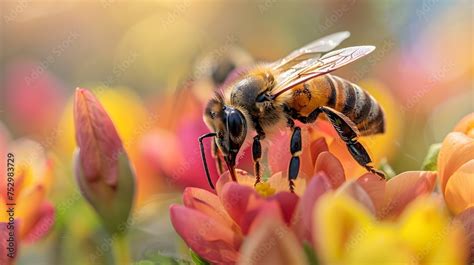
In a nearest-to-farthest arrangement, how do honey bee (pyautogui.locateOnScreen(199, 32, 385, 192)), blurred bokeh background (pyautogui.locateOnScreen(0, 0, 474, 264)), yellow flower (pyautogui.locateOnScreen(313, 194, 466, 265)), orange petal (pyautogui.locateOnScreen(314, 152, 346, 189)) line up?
yellow flower (pyautogui.locateOnScreen(313, 194, 466, 265)), orange petal (pyautogui.locateOnScreen(314, 152, 346, 189)), honey bee (pyautogui.locateOnScreen(199, 32, 385, 192)), blurred bokeh background (pyautogui.locateOnScreen(0, 0, 474, 264))

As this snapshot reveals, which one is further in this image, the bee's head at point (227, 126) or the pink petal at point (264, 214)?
the bee's head at point (227, 126)

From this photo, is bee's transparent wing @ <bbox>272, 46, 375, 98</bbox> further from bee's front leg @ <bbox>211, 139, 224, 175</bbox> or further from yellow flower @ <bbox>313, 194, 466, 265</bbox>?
yellow flower @ <bbox>313, 194, 466, 265</bbox>

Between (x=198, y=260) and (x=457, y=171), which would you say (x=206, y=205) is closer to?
(x=198, y=260)

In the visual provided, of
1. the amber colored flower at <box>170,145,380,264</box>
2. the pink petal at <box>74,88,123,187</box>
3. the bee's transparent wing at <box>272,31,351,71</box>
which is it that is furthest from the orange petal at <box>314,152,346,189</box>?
the bee's transparent wing at <box>272,31,351,71</box>

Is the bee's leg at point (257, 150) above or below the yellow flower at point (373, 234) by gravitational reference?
below

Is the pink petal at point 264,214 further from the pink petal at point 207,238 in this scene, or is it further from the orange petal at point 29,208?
the orange petal at point 29,208

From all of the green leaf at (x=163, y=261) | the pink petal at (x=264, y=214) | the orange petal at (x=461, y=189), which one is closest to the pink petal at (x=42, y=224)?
the green leaf at (x=163, y=261)

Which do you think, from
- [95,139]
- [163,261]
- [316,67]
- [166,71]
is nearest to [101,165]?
[95,139]

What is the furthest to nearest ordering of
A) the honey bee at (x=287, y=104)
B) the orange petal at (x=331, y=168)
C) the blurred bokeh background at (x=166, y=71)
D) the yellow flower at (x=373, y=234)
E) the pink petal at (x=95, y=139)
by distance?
1. the blurred bokeh background at (x=166, y=71)
2. the honey bee at (x=287, y=104)
3. the pink petal at (x=95, y=139)
4. the orange petal at (x=331, y=168)
5. the yellow flower at (x=373, y=234)
